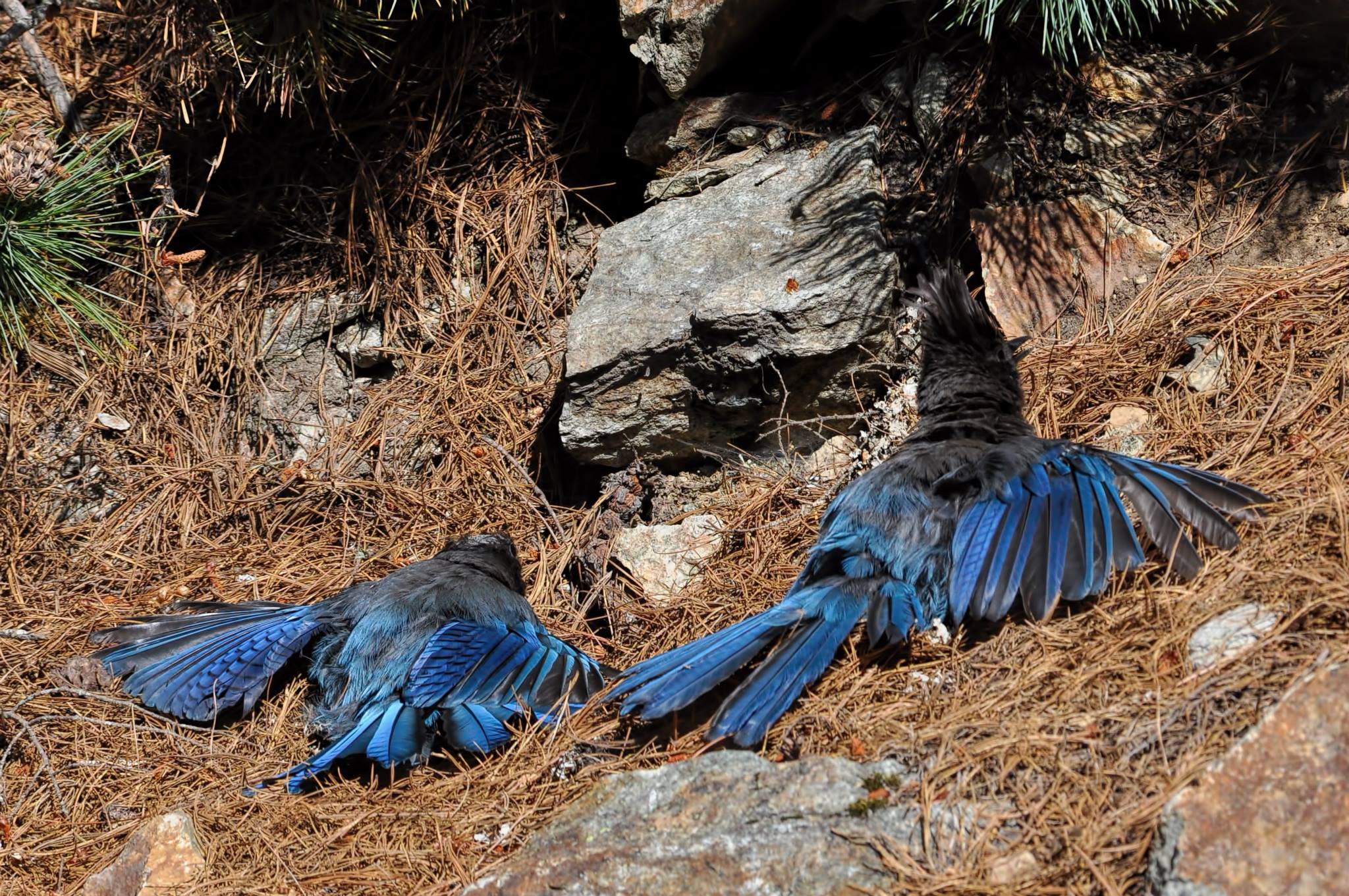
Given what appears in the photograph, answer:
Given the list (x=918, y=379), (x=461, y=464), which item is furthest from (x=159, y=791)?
(x=918, y=379)

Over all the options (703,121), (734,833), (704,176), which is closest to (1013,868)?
(734,833)

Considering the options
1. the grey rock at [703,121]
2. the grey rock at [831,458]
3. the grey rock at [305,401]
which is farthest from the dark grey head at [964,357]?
the grey rock at [305,401]

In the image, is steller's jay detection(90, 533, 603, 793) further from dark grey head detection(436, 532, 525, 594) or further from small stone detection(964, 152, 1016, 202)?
small stone detection(964, 152, 1016, 202)

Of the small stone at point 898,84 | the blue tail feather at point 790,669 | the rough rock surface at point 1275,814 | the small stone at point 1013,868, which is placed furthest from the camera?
the small stone at point 898,84

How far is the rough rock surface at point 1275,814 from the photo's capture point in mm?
2404

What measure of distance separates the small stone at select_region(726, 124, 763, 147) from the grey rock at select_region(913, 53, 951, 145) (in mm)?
727

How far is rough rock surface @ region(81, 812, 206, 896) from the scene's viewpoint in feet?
11.4

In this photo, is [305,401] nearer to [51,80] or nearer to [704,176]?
[51,80]

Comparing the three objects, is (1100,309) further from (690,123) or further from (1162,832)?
(1162,832)

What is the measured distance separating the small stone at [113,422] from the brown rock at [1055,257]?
12.9 ft

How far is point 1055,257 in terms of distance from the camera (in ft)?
15.9

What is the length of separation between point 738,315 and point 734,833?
2.18m

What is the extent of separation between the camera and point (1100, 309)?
15.5 feet

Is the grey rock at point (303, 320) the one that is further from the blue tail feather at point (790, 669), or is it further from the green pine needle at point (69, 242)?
the blue tail feather at point (790, 669)
